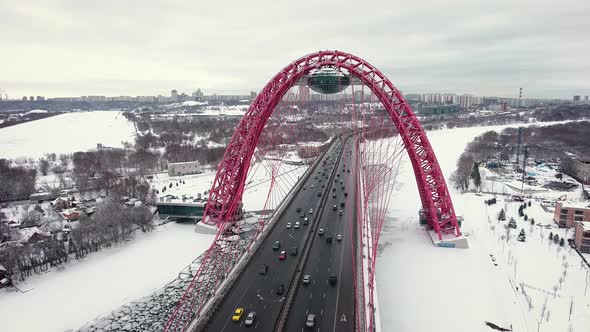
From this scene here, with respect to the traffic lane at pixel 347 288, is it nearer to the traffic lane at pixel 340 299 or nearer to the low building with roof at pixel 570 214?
the traffic lane at pixel 340 299

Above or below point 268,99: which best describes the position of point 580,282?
below

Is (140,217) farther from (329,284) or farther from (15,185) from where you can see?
(15,185)

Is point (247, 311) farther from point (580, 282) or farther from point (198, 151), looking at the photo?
point (198, 151)

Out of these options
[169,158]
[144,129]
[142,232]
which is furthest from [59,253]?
[144,129]

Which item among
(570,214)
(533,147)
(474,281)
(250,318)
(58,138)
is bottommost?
(474,281)

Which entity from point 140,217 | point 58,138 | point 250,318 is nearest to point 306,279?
point 250,318

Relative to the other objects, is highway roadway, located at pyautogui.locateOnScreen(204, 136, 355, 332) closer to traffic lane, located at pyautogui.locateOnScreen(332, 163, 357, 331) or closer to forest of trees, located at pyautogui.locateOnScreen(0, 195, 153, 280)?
traffic lane, located at pyautogui.locateOnScreen(332, 163, 357, 331)
